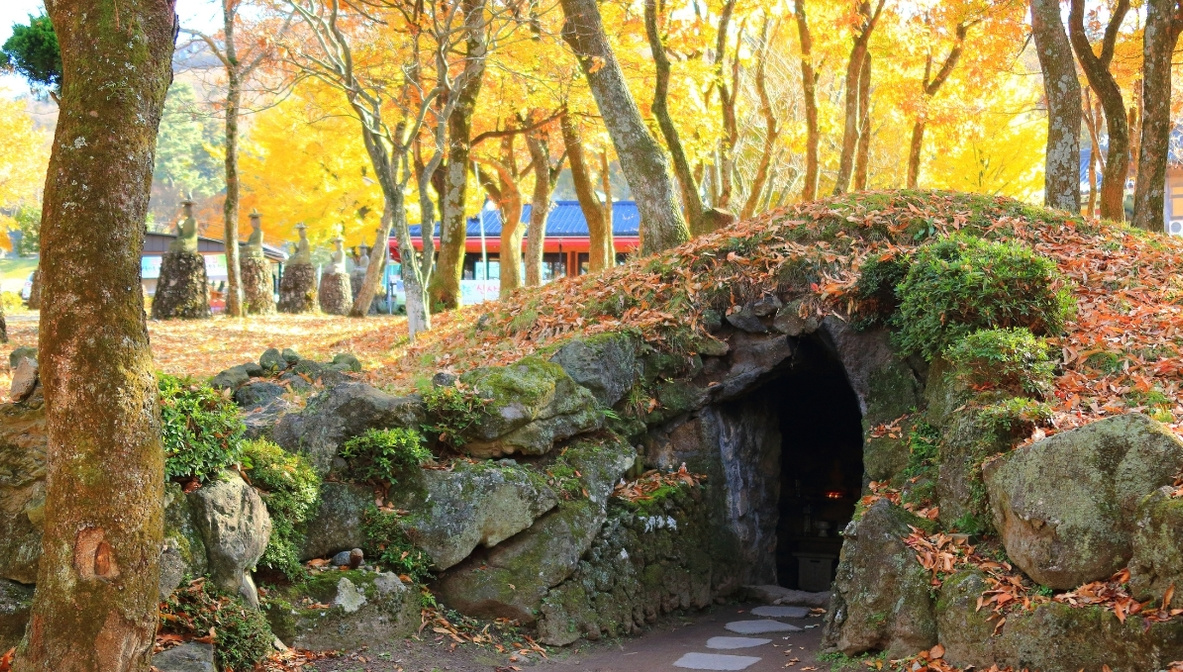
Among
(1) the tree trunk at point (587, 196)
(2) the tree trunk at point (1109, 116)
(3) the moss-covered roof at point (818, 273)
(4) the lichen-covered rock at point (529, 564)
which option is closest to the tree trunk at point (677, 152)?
(3) the moss-covered roof at point (818, 273)

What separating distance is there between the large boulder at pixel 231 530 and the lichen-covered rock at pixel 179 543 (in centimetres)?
5

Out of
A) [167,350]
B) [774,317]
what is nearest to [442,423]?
[774,317]

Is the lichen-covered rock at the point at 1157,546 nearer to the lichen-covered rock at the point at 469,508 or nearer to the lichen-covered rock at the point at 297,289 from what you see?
the lichen-covered rock at the point at 469,508

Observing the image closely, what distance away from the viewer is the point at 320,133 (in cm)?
2697

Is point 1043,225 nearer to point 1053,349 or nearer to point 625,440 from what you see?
point 1053,349

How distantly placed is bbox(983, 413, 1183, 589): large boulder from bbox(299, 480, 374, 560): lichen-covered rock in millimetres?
4737

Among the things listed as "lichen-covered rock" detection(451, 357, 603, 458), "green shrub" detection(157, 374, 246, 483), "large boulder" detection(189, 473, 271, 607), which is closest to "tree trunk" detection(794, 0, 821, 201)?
"lichen-covered rock" detection(451, 357, 603, 458)

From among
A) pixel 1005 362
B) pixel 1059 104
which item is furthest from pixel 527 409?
pixel 1059 104

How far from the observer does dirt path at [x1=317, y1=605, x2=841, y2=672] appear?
6.97m

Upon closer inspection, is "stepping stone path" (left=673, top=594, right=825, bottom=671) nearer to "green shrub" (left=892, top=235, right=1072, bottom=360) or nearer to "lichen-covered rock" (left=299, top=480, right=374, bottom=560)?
"lichen-covered rock" (left=299, top=480, right=374, bottom=560)

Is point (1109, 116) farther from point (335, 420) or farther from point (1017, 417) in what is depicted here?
point (335, 420)

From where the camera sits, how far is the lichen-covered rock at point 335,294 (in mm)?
26109

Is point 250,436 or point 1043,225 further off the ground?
point 1043,225

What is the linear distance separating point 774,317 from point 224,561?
18.8 ft
